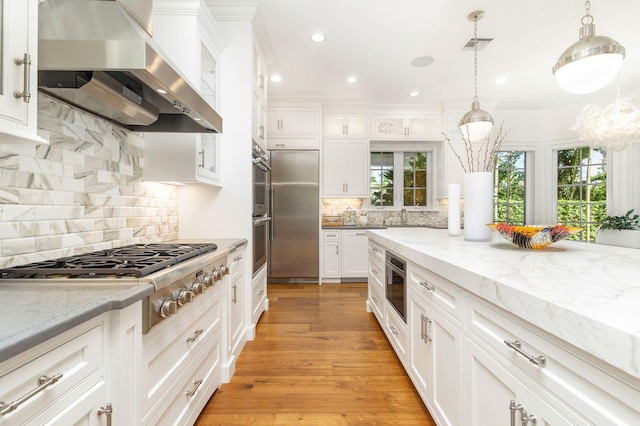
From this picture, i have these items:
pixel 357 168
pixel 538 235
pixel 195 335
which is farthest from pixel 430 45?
pixel 195 335

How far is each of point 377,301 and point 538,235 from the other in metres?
1.69

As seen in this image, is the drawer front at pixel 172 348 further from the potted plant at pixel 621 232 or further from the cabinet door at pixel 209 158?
the potted plant at pixel 621 232

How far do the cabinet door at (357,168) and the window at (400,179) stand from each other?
50 centimetres

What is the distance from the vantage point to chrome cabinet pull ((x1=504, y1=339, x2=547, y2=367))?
0.76 meters

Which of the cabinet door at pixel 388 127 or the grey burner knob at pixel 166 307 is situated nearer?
the grey burner knob at pixel 166 307

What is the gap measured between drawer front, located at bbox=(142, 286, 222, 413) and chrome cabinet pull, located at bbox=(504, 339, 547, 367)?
1173 mm

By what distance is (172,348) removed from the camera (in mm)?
1267

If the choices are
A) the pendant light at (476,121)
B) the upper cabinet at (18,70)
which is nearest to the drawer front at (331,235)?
the pendant light at (476,121)

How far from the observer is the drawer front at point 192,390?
1.18 meters

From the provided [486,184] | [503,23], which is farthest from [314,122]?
[486,184]

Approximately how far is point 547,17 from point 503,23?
14.1 inches

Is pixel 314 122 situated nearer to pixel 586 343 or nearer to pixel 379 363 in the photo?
pixel 379 363

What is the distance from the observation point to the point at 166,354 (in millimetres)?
1217

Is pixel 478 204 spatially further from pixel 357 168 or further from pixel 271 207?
pixel 271 207
